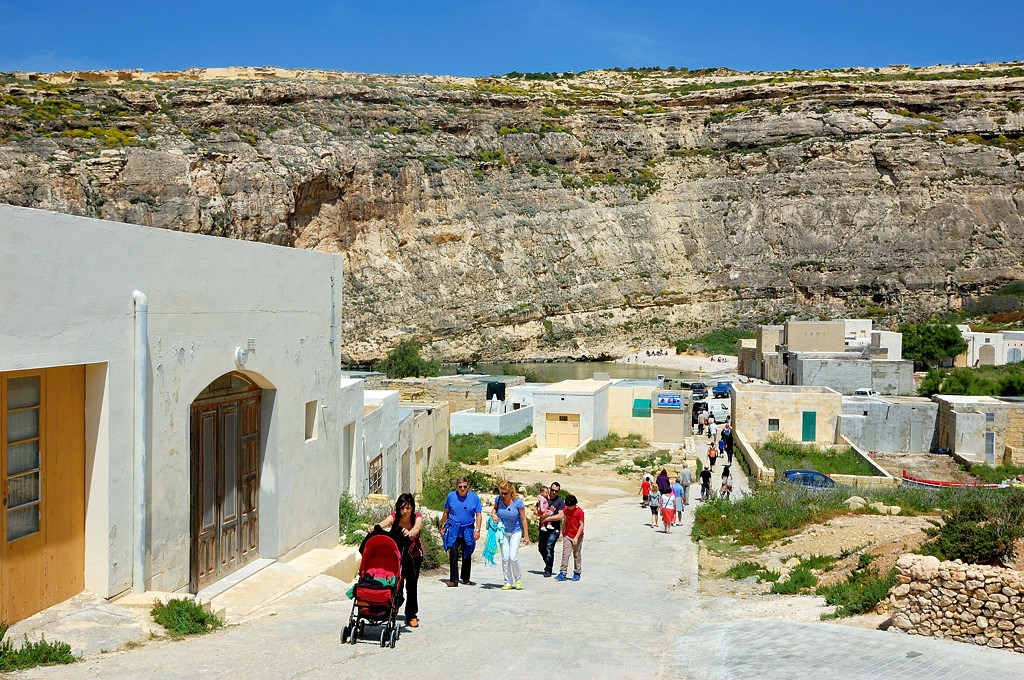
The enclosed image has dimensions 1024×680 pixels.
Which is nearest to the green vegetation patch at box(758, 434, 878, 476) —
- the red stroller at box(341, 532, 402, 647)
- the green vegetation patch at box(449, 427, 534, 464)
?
the green vegetation patch at box(449, 427, 534, 464)

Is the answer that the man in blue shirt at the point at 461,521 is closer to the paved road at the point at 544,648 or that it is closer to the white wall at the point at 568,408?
the paved road at the point at 544,648

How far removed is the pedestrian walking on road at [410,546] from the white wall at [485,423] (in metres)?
24.7

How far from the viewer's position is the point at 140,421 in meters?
7.38

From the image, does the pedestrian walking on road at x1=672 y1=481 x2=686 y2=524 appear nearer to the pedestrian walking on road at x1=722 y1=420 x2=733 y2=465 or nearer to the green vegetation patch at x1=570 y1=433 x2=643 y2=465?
the pedestrian walking on road at x1=722 y1=420 x2=733 y2=465

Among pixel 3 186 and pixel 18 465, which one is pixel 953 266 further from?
pixel 18 465

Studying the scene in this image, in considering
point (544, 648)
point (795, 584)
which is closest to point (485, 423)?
point (795, 584)

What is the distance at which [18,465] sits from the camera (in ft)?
21.3

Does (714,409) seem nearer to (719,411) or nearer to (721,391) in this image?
(719,411)

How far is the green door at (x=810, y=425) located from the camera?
3134 centimetres

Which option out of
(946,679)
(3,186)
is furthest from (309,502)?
(3,186)

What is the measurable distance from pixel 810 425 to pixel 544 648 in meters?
27.1

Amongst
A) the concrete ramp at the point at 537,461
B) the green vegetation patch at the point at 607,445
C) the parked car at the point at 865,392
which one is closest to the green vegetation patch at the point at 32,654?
the concrete ramp at the point at 537,461

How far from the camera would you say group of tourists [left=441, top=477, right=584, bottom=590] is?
9.48m

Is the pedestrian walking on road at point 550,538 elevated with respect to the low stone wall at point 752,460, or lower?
elevated
